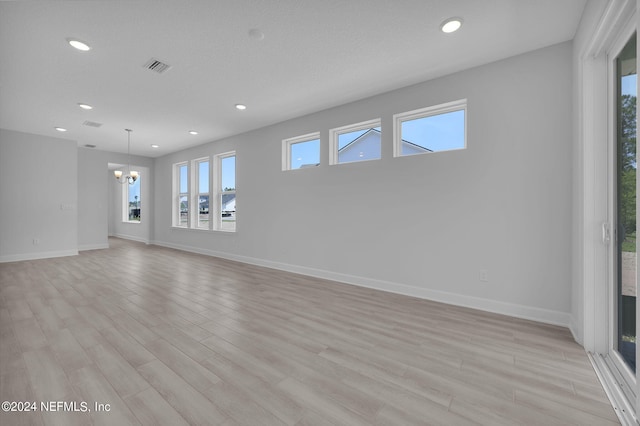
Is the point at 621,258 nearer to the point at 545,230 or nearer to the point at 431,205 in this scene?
the point at 545,230

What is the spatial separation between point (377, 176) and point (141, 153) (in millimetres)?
7418

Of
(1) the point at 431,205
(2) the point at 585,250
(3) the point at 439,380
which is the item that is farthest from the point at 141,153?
(2) the point at 585,250

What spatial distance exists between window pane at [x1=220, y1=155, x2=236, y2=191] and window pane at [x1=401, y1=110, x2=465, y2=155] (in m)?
3.96

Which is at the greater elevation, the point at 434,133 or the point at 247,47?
the point at 247,47

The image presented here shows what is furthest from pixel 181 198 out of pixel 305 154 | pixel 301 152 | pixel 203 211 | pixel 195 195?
pixel 305 154

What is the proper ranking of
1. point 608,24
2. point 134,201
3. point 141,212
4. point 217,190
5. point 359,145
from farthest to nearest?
point 134,201
point 141,212
point 217,190
point 359,145
point 608,24

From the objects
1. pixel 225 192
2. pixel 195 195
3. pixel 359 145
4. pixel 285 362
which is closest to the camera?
pixel 285 362

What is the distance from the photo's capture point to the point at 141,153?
25.4 feet

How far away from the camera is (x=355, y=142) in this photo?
408 cm

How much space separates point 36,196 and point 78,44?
5222 mm

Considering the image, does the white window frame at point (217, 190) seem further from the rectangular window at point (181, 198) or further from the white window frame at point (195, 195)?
the rectangular window at point (181, 198)

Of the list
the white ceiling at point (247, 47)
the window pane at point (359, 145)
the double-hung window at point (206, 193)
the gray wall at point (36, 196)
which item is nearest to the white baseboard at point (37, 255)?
the gray wall at point (36, 196)

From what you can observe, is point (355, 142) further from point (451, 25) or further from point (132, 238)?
point (132, 238)

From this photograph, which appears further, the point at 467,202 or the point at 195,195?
the point at 195,195
